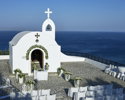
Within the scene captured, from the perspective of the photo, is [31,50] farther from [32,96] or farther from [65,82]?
Answer: [32,96]

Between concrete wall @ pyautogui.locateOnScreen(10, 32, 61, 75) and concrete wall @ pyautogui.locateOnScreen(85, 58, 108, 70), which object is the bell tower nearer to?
concrete wall @ pyautogui.locateOnScreen(10, 32, 61, 75)

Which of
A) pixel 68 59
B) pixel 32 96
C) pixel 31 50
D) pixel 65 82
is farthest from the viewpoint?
pixel 68 59

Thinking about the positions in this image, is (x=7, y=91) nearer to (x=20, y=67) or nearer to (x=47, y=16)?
(x=20, y=67)

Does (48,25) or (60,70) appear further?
(48,25)

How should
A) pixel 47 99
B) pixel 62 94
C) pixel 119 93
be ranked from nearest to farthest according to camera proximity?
pixel 47 99, pixel 119 93, pixel 62 94

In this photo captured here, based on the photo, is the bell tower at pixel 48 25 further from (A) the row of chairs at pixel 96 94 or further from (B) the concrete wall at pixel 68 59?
(A) the row of chairs at pixel 96 94

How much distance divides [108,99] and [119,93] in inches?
54.6

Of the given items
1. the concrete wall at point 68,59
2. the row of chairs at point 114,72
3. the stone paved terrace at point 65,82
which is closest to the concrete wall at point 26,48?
the stone paved terrace at point 65,82

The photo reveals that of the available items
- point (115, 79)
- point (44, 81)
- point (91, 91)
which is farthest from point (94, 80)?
point (91, 91)

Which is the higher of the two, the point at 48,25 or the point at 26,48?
the point at 48,25

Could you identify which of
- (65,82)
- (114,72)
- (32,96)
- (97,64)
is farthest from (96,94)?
(97,64)

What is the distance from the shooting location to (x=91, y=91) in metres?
11.4

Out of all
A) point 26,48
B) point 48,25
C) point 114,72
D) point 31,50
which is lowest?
point 114,72

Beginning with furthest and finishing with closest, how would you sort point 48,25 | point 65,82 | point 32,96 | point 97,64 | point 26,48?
1. point 48,25
2. point 97,64
3. point 26,48
4. point 65,82
5. point 32,96
